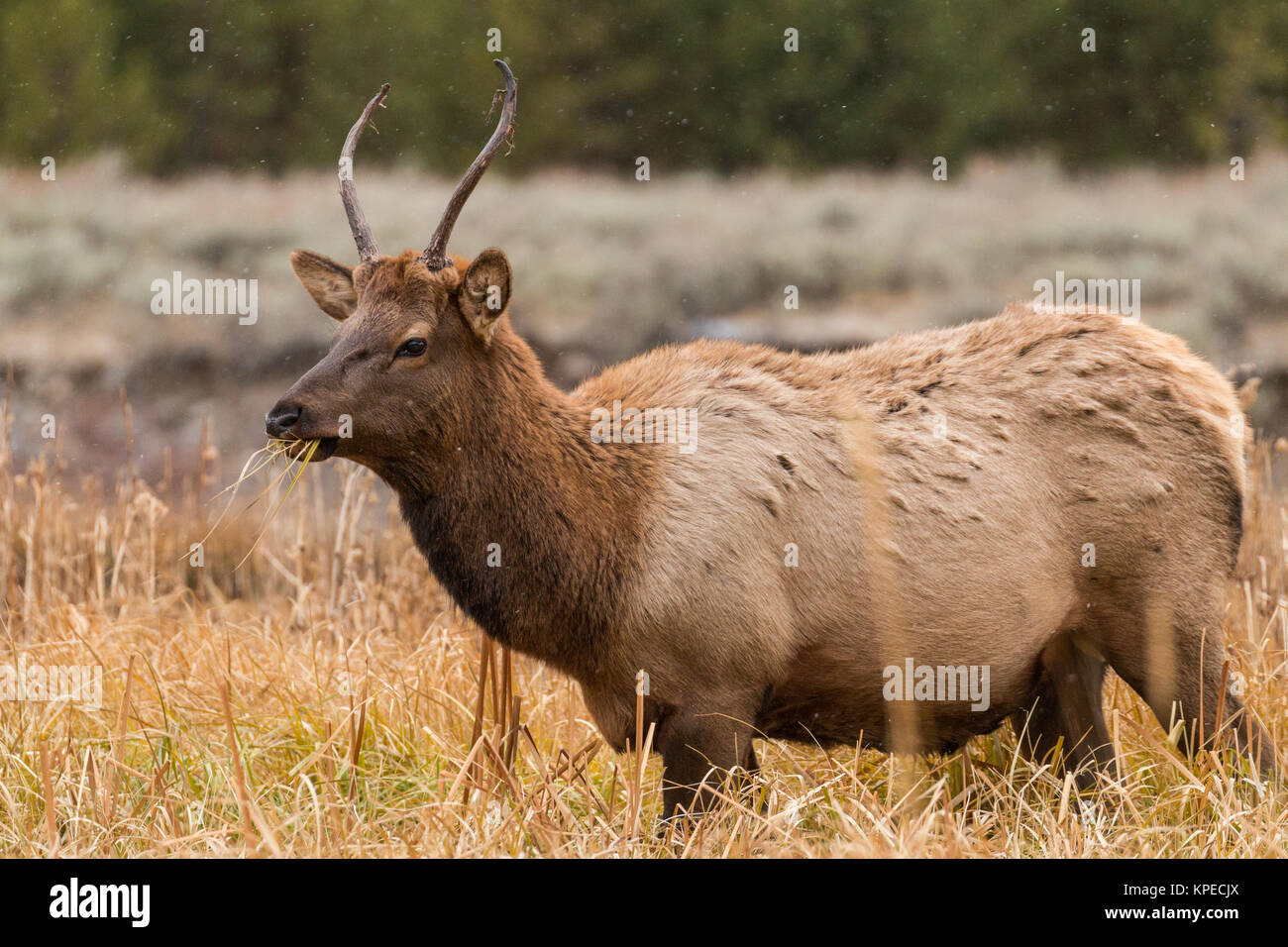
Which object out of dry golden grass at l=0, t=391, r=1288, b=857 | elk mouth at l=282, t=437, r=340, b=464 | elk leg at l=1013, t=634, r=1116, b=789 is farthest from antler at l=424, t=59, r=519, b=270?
elk leg at l=1013, t=634, r=1116, b=789

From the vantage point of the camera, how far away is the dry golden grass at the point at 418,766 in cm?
496

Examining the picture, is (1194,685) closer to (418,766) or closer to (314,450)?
(418,766)

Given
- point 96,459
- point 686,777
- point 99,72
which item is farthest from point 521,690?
point 99,72

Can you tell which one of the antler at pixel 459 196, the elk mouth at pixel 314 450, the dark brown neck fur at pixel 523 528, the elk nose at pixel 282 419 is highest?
the antler at pixel 459 196

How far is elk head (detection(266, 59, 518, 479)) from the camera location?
496 cm

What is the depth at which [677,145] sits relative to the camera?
2875cm

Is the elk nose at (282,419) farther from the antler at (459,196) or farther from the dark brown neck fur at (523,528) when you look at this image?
the antler at (459,196)

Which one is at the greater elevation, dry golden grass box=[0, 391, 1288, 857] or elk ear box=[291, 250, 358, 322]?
elk ear box=[291, 250, 358, 322]

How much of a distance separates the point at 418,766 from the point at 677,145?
24.2 m

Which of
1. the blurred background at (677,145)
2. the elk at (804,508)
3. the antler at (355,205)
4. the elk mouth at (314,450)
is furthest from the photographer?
the blurred background at (677,145)

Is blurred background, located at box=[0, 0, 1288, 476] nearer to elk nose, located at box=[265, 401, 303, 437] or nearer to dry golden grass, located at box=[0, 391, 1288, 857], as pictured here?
dry golden grass, located at box=[0, 391, 1288, 857]

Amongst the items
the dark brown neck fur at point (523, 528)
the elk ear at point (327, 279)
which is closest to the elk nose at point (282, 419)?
the dark brown neck fur at point (523, 528)

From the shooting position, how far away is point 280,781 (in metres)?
5.80

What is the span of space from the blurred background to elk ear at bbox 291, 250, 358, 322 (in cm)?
1496
